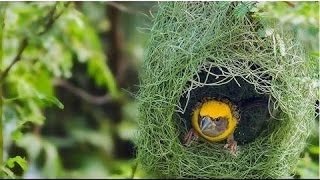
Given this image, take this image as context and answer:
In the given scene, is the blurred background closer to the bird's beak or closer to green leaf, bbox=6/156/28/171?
green leaf, bbox=6/156/28/171

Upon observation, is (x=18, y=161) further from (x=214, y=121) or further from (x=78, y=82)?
(x=78, y=82)

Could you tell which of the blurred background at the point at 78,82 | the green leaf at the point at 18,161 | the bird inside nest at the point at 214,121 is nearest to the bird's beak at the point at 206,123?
the bird inside nest at the point at 214,121

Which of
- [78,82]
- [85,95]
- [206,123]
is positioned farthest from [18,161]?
[78,82]

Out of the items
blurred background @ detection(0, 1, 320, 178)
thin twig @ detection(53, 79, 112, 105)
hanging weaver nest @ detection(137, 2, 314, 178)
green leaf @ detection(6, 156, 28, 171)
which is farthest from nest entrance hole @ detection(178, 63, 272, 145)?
thin twig @ detection(53, 79, 112, 105)

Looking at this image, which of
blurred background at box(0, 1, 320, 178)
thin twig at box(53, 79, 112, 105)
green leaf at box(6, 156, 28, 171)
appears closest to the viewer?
green leaf at box(6, 156, 28, 171)

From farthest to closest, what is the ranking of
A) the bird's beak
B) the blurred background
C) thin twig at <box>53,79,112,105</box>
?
thin twig at <box>53,79,112,105</box>, the blurred background, the bird's beak

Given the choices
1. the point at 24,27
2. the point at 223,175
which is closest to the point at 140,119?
the point at 223,175
